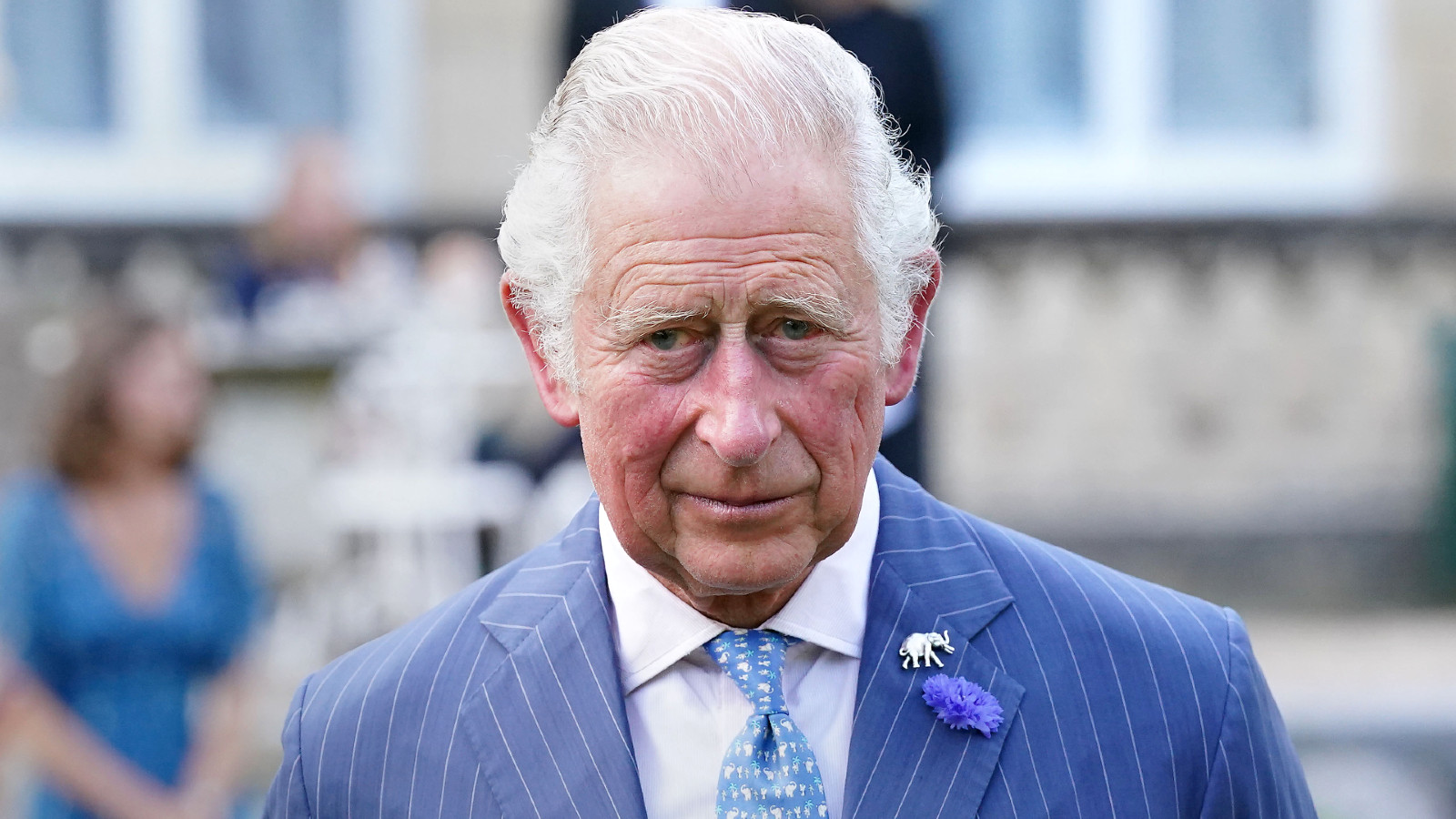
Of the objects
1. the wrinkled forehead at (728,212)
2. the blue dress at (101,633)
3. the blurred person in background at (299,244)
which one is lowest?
the blue dress at (101,633)

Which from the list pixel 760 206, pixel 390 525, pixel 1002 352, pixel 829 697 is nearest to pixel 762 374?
pixel 760 206

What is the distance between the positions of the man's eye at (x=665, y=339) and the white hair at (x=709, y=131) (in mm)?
117

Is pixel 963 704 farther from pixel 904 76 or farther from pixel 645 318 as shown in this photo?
pixel 904 76

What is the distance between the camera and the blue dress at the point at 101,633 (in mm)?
Result: 4789

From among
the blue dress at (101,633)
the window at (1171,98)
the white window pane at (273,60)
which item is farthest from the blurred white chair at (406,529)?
the window at (1171,98)

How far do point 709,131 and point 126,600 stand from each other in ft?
11.7

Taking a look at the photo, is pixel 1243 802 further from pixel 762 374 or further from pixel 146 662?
pixel 146 662

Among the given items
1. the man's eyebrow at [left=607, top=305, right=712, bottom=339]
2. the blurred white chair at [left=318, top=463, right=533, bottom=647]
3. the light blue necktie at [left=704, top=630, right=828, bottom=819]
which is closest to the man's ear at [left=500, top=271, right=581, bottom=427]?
the man's eyebrow at [left=607, top=305, right=712, bottom=339]

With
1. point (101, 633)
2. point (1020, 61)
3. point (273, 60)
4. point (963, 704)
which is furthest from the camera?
point (1020, 61)

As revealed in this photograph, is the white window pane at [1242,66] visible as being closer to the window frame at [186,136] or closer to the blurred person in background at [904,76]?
the window frame at [186,136]

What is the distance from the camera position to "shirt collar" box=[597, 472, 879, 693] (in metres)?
2.04

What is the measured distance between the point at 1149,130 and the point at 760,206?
30.3 feet

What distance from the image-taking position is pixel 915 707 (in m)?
1.97

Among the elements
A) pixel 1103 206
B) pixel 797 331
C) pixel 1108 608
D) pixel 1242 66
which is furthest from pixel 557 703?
pixel 1242 66
